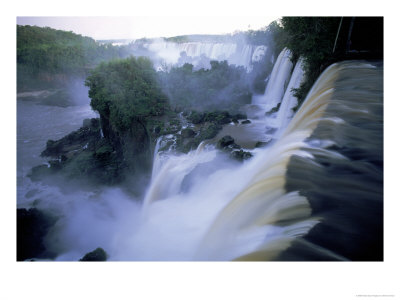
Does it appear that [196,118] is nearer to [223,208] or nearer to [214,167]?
[214,167]

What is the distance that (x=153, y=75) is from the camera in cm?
761

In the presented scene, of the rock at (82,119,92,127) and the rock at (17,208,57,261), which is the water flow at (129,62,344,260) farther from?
the rock at (82,119,92,127)

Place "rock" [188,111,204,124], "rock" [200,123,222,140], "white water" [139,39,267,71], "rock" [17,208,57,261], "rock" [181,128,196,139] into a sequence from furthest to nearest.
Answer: "white water" [139,39,267,71] < "rock" [188,111,204,124] < "rock" [181,128,196,139] < "rock" [200,123,222,140] < "rock" [17,208,57,261]

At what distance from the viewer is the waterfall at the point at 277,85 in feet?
24.3

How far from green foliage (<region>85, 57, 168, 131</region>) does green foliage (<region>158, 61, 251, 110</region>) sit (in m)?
0.42

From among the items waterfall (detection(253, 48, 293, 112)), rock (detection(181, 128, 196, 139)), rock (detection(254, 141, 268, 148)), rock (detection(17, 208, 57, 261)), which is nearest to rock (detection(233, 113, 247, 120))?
waterfall (detection(253, 48, 293, 112))

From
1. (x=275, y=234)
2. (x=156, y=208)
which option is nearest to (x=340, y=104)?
(x=275, y=234)

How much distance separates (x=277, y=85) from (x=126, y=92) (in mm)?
4534

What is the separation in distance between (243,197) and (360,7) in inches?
69.6

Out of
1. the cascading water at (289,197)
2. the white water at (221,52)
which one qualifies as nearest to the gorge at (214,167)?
the cascading water at (289,197)

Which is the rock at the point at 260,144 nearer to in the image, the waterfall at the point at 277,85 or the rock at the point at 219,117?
the rock at the point at 219,117

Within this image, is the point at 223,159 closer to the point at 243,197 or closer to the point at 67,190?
the point at 243,197

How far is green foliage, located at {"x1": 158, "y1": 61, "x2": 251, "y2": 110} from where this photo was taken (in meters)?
7.32

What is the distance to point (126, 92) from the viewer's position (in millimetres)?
7055
